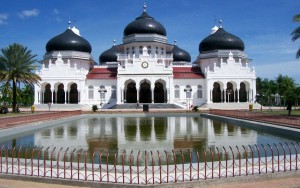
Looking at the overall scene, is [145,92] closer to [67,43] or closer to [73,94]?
[73,94]

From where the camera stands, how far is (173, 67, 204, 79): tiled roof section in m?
54.3

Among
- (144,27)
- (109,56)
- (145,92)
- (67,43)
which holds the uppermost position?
(144,27)

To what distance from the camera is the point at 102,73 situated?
55.7 metres

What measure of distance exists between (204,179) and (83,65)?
5377 centimetres

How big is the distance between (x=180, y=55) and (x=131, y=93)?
1690cm

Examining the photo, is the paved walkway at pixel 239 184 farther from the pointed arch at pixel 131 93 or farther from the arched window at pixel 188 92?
the pointed arch at pixel 131 93

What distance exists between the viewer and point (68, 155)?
432 inches

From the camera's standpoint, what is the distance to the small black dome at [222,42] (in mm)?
56500

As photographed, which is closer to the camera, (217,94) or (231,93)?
(231,93)

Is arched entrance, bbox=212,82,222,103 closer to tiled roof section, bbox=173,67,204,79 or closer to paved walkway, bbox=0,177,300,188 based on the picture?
tiled roof section, bbox=173,67,204,79

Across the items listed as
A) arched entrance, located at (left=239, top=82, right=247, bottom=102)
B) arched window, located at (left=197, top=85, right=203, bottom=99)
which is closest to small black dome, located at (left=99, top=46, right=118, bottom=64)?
arched window, located at (left=197, top=85, right=203, bottom=99)

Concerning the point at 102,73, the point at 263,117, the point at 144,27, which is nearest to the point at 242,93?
the point at 144,27

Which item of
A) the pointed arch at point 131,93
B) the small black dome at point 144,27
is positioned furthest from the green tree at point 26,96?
the small black dome at point 144,27

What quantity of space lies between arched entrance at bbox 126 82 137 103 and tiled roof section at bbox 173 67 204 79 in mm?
7591
